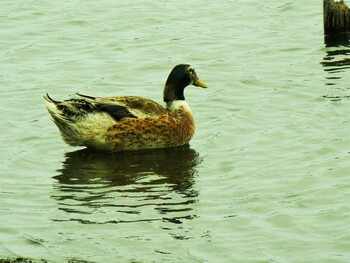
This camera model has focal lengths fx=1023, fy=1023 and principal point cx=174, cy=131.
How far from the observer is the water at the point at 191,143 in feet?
33.4

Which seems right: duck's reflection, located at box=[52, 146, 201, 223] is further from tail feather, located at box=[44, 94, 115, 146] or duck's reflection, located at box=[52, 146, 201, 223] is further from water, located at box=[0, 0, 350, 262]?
tail feather, located at box=[44, 94, 115, 146]

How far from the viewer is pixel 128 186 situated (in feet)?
39.9

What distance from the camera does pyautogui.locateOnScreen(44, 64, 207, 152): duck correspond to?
13570mm

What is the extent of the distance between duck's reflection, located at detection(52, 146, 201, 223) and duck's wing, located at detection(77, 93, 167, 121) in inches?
20.8

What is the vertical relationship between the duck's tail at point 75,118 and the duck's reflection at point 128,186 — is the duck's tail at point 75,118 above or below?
above

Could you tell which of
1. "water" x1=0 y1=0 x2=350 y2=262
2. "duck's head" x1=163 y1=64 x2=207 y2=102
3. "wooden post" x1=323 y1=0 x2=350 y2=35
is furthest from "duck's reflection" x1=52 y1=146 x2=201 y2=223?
"wooden post" x1=323 y1=0 x2=350 y2=35

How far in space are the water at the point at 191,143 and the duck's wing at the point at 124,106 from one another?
56cm

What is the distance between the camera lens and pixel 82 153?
13859 mm

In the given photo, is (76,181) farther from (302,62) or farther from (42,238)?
(302,62)

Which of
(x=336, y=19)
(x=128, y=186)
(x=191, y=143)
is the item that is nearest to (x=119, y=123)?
(x=191, y=143)

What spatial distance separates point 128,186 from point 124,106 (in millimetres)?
1942

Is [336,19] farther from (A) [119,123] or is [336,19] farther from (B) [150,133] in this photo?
(A) [119,123]

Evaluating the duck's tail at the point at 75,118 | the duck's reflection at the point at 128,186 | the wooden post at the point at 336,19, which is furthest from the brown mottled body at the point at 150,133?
the wooden post at the point at 336,19

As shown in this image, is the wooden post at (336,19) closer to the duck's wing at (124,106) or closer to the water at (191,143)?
the water at (191,143)
